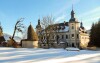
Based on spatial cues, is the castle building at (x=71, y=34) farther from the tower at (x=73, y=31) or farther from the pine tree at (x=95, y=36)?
the pine tree at (x=95, y=36)

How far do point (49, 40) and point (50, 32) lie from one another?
271 centimetres

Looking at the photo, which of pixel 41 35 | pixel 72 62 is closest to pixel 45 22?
pixel 41 35

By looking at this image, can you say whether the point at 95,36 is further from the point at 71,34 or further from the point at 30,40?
the point at 71,34

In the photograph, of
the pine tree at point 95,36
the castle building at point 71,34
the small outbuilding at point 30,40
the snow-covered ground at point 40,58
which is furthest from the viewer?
the castle building at point 71,34

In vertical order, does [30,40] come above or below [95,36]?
below

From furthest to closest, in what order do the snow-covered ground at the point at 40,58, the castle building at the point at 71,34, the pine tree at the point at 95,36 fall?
the castle building at the point at 71,34
the pine tree at the point at 95,36
the snow-covered ground at the point at 40,58

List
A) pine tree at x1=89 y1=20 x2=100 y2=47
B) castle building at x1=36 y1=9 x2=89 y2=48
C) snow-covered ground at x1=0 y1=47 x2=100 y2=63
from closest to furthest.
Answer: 1. snow-covered ground at x1=0 y1=47 x2=100 y2=63
2. pine tree at x1=89 y1=20 x2=100 y2=47
3. castle building at x1=36 y1=9 x2=89 y2=48

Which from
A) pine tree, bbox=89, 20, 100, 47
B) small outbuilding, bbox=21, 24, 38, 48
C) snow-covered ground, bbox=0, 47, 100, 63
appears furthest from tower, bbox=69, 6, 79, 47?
snow-covered ground, bbox=0, 47, 100, 63

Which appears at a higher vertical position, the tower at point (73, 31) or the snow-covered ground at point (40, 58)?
the tower at point (73, 31)

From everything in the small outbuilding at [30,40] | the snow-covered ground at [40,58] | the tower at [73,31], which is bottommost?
the snow-covered ground at [40,58]

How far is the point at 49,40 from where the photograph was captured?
207 ft

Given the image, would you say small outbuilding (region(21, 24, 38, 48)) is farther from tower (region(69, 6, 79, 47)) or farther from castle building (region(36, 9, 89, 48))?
tower (region(69, 6, 79, 47))

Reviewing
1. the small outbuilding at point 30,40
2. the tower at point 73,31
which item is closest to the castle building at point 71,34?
the tower at point 73,31

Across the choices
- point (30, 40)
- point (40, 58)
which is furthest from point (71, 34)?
point (40, 58)
